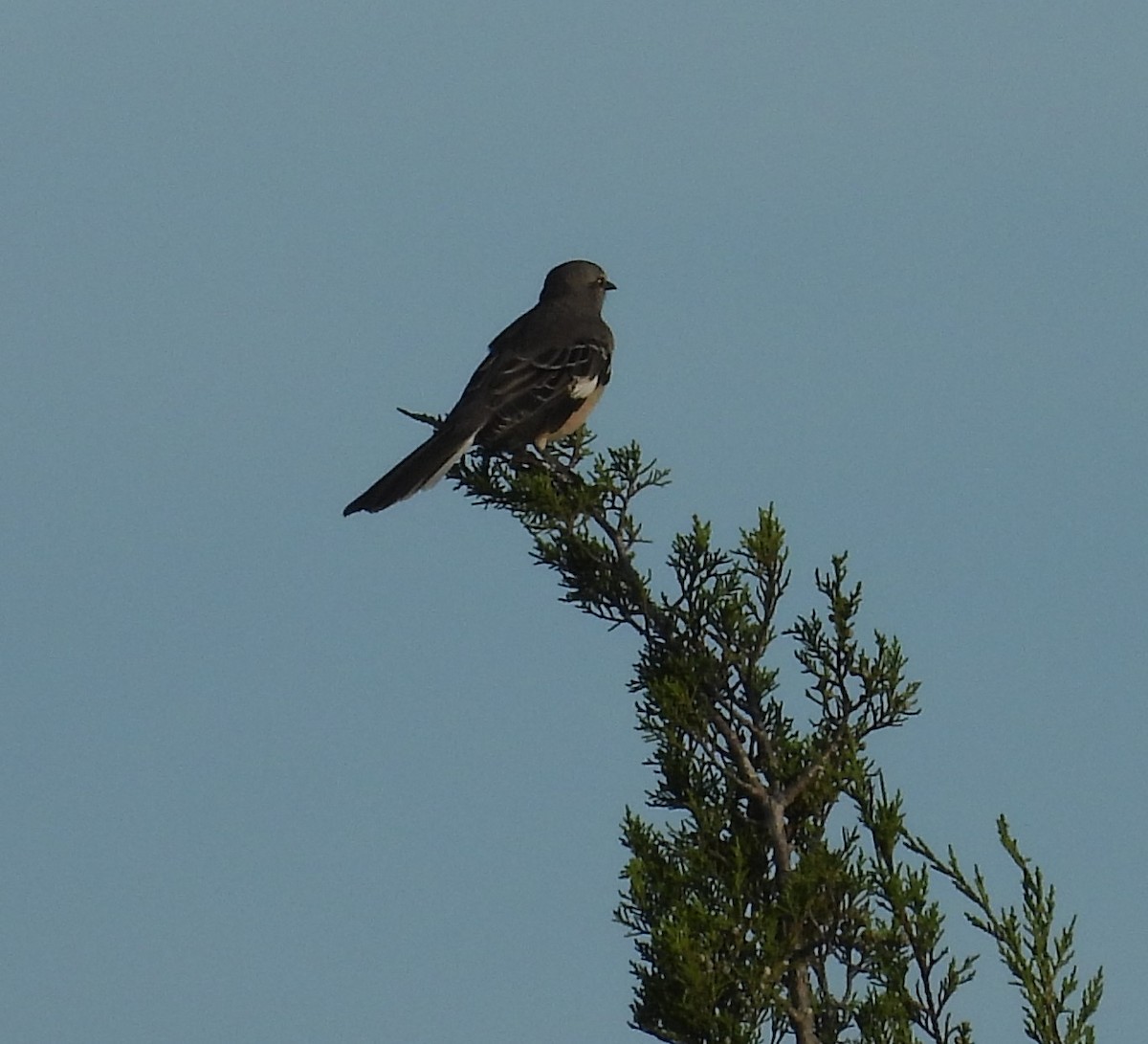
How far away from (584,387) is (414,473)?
7.28 feet

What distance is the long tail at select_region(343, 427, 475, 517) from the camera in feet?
28.5

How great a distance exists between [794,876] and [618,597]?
125 centimetres

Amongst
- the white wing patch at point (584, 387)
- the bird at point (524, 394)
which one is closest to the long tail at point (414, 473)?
the bird at point (524, 394)

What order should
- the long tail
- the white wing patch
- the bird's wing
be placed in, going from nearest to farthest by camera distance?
the long tail → the bird's wing → the white wing patch

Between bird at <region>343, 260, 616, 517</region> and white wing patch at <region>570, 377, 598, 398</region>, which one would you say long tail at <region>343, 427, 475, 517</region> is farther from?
white wing patch at <region>570, 377, 598, 398</region>

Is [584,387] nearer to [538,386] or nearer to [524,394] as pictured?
[538,386]

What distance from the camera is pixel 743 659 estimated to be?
566 cm

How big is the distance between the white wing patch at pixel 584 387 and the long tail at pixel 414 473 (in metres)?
1.61

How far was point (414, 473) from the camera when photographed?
8750 mm

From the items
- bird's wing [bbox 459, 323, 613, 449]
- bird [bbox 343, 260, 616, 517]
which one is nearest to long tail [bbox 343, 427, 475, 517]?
bird [bbox 343, 260, 616, 517]

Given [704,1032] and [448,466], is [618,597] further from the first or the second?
[448,466]

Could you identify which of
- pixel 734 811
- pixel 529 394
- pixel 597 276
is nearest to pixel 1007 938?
pixel 734 811

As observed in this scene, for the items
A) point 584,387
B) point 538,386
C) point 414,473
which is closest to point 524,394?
point 538,386

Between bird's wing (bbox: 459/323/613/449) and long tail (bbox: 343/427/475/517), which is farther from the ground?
bird's wing (bbox: 459/323/613/449)
